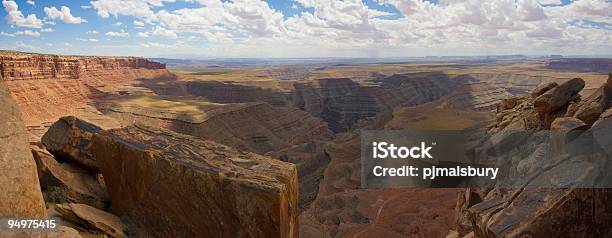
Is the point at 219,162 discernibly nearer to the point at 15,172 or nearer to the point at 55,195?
the point at 15,172

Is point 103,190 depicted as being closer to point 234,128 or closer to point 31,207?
point 31,207

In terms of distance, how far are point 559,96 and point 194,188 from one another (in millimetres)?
13075

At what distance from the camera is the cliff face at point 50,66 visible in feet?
215

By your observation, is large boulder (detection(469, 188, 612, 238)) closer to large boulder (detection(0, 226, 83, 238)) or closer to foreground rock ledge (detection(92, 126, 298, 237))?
foreground rock ledge (detection(92, 126, 298, 237))

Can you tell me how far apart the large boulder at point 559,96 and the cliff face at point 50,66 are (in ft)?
173

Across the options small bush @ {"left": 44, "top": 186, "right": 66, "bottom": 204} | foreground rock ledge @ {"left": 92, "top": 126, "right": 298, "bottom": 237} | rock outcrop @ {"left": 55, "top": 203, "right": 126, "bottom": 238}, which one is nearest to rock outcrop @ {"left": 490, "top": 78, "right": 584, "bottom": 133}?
foreground rock ledge @ {"left": 92, "top": 126, "right": 298, "bottom": 237}

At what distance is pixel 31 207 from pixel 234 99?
314ft

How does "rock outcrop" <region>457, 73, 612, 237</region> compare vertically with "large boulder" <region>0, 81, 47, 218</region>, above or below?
below

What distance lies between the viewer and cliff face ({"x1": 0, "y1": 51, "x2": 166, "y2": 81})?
65562mm

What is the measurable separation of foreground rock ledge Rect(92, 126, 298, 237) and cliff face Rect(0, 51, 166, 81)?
48.0 m

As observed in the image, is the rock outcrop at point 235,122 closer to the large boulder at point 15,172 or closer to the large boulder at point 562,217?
the large boulder at point 15,172

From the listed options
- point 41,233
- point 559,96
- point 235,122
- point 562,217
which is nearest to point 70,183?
point 41,233

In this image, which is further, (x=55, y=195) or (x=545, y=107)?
(x=545, y=107)

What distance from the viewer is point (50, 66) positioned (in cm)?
7731
